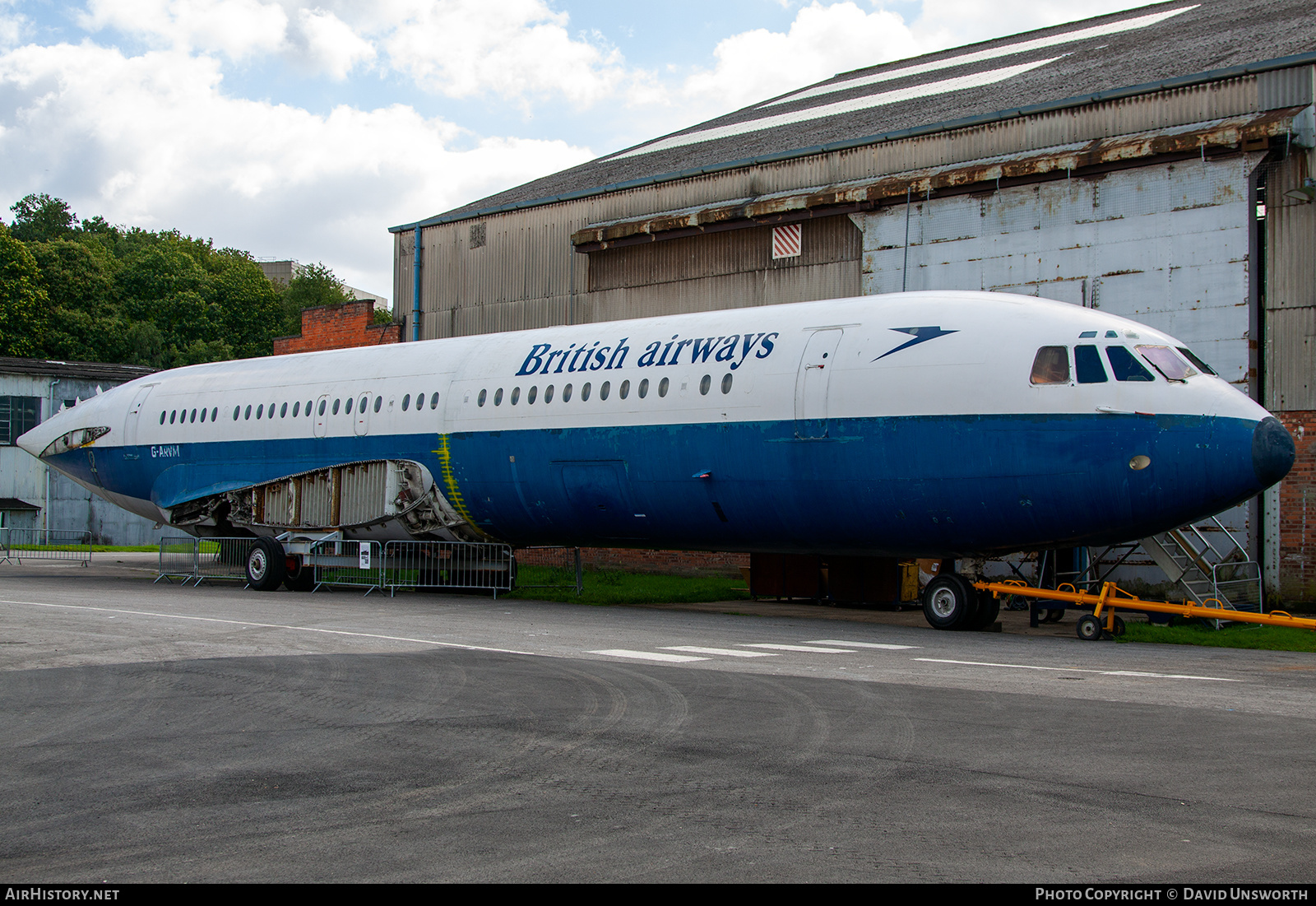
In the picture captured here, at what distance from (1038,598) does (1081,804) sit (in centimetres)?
1155

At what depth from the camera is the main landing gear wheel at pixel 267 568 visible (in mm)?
24969

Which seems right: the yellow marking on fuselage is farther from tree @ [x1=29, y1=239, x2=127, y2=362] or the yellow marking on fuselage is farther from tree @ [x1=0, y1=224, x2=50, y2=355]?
tree @ [x1=29, y1=239, x2=127, y2=362]

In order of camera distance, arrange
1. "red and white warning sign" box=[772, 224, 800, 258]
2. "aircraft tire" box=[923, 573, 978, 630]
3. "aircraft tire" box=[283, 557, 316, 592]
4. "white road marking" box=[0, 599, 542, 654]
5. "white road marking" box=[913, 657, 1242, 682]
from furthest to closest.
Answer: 1. "red and white warning sign" box=[772, 224, 800, 258]
2. "aircraft tire" box=[283, 557, 316, 592]
3. "aircraft tire" box=[923, 573, 978, 630]
4. "white road marking" box=[0, 599, 542, 654]
5. "white road marking" box=[913, 657, 1242, 682]

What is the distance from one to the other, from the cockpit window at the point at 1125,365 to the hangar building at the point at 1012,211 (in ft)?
25.1

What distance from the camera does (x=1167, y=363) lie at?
1573 cm

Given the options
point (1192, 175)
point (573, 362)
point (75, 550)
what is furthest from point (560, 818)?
point (75, 550)

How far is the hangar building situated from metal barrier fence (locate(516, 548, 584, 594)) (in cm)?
656

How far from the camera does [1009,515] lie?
16.3 meters

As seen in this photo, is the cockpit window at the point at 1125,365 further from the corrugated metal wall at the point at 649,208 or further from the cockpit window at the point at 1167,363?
the corrugated metal wall at the point at 649,208

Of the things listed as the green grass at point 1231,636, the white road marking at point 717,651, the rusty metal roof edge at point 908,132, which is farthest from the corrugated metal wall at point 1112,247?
the white road marking at point 717,651

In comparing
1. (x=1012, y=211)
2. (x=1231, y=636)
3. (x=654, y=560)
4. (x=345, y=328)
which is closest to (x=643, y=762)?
(x=1231, y=636)

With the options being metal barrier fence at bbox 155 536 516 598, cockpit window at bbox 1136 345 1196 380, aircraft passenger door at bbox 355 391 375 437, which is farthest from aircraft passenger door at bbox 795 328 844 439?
aircraft passenger door at bbox 355 391 375 437

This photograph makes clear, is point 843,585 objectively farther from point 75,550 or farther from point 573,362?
point 75,550

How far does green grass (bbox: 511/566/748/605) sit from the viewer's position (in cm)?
2388
